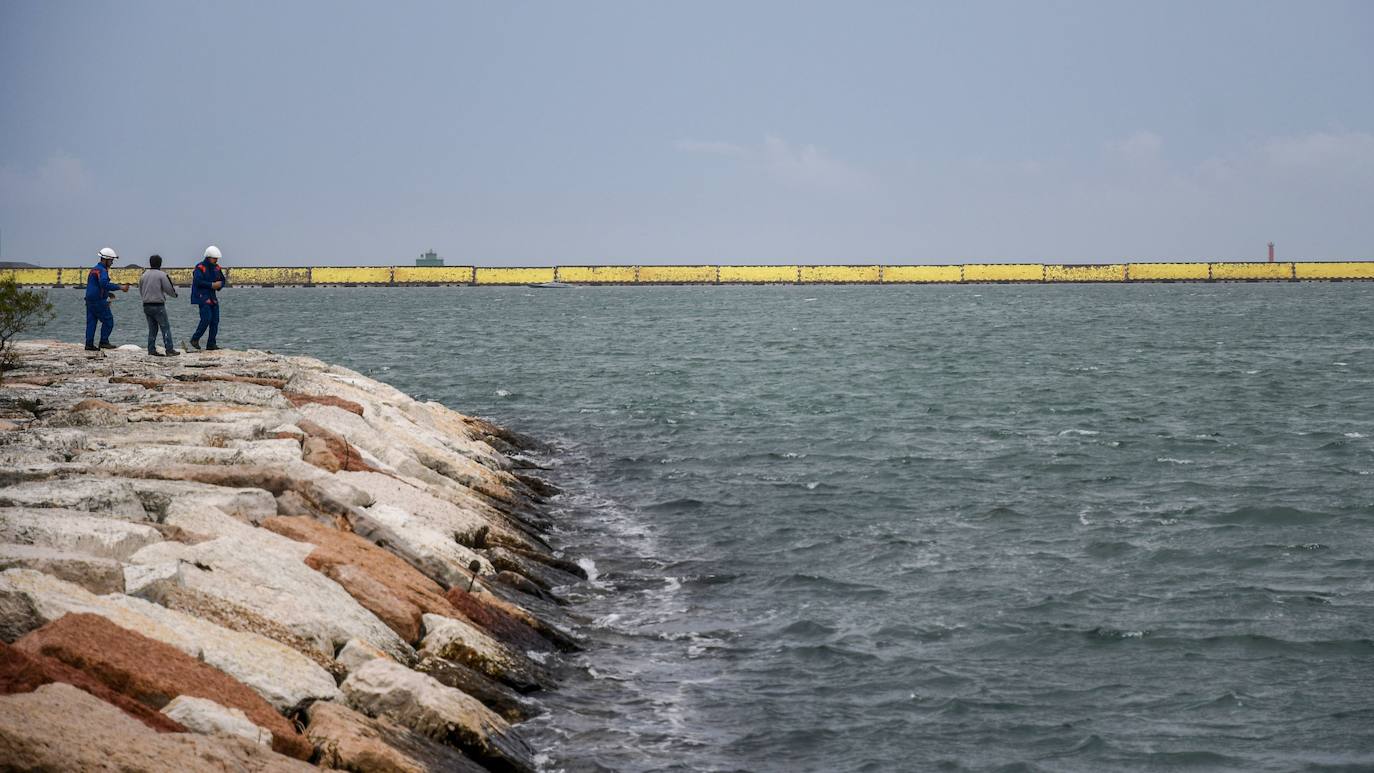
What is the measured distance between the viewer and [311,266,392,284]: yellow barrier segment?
341ft

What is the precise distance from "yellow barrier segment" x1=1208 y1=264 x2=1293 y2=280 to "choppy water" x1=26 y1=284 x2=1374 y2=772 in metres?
70.9

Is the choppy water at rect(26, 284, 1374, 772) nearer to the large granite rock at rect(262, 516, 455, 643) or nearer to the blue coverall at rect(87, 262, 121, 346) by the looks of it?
the large granite rock at rect(262, 516, 455, 643)

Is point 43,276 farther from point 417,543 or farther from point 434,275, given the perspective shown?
point 417,543

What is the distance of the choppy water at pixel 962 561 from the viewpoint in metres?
8.23

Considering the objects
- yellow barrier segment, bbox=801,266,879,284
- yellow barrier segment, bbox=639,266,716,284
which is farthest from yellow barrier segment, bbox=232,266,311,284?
yellow barrier segment, bbox=801,266,879,284

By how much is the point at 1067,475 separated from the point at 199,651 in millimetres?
13164

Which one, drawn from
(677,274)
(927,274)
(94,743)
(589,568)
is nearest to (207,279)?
(589,568)

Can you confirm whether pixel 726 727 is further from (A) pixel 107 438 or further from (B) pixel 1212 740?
(A) pixel 107 438

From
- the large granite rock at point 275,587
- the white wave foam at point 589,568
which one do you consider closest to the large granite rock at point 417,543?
the large granite rock at point 275,587

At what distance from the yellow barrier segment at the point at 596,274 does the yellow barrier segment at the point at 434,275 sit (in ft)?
24.1

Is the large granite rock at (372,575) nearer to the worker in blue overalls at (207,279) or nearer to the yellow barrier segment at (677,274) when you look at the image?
the worker in blue overalls at (207,279)

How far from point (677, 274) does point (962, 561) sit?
9596 cm

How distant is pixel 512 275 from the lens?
110500 mm

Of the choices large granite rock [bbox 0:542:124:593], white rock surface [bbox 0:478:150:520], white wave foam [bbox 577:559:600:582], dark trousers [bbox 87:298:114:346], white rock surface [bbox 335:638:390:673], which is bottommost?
white wave foam [bbox 577:559:600:582]
